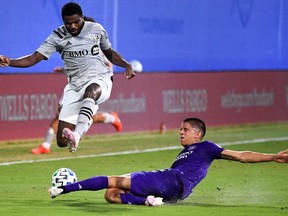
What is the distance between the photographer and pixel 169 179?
11148mm

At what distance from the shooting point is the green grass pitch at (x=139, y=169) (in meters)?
11.1

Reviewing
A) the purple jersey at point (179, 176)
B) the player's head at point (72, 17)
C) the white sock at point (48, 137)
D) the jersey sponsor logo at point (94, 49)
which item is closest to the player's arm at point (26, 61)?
the player's head at point (72, 17)

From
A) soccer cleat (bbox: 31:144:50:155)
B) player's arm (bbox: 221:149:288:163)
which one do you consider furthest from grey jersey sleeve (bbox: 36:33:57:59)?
soccer cleat (bbox: 31:144:50:155)

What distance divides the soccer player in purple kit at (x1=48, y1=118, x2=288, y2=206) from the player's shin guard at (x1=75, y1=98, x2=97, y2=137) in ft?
5.96

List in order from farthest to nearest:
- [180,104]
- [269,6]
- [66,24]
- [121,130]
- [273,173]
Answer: [269,6] → [180,104] → [121,130] → [273,173] → [66,24]

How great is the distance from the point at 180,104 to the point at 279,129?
112 inches

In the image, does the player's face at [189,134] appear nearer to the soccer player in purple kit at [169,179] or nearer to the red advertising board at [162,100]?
the soccer player in purple kit at [169,179]

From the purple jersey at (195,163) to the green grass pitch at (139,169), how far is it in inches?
11.3

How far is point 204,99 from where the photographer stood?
24.5 metres

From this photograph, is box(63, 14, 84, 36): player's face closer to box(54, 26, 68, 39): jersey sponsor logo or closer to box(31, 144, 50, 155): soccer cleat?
box(54, 26, 68, 39): jersey sponsor logo

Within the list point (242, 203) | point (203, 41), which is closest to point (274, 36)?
point (203, 41)

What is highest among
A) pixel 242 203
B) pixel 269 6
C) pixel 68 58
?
pixel 269 6

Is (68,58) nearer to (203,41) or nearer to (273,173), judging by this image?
(273,173)

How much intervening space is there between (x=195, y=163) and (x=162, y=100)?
12082mm
